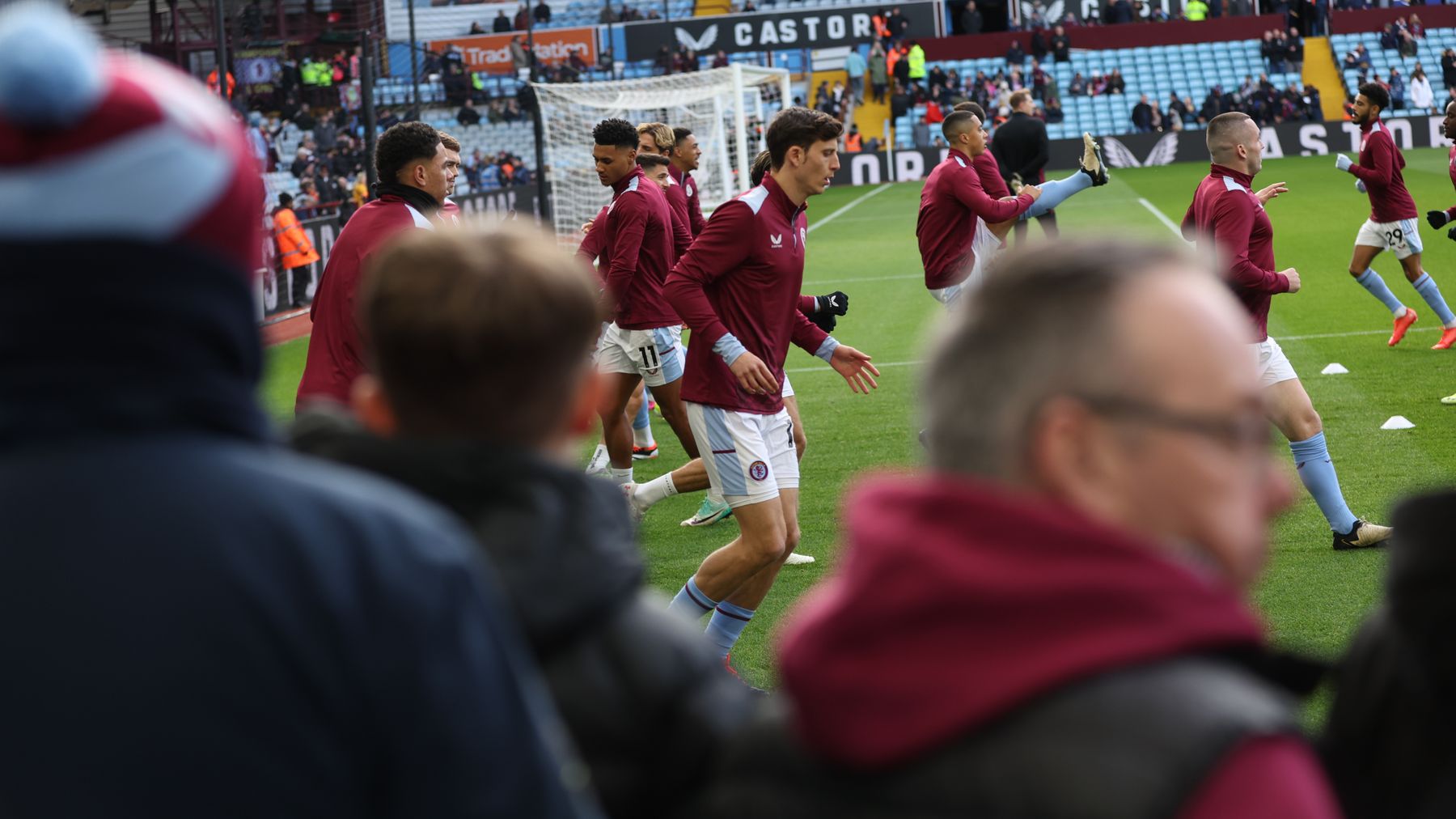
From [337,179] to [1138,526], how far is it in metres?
31.4

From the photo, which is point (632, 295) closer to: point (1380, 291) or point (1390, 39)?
point (1380, 291)

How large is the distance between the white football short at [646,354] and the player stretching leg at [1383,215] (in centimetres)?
717

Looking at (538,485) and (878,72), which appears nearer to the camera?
(538,485)

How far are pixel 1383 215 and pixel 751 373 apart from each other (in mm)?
9831

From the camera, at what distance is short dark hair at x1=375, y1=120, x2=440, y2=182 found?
6000 mm

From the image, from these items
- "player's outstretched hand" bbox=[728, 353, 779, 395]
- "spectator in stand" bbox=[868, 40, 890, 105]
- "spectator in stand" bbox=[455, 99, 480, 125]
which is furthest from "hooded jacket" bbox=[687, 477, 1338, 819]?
"spectator in stand" bbox=[868, 40, 890, 105]

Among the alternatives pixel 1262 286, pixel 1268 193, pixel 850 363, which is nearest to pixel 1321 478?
pixel 1262 286

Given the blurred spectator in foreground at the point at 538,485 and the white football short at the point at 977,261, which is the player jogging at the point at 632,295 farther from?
the blurred spectator in foreground at the point at 538,485

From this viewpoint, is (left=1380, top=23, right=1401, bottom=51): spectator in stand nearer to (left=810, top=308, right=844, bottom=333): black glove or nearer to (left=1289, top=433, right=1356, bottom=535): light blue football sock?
(left=1289, top=433, right=1356, bottom=535): light blue football sock

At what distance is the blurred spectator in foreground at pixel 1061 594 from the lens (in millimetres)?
1220

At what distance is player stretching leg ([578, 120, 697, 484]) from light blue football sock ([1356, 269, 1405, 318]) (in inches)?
281

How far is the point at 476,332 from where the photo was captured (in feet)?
5.43

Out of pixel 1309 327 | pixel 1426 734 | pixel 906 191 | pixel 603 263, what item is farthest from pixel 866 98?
pixel 1426 734

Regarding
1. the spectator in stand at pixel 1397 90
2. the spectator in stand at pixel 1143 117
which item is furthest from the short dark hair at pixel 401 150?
the spectator in stand at pixel 1397 90
